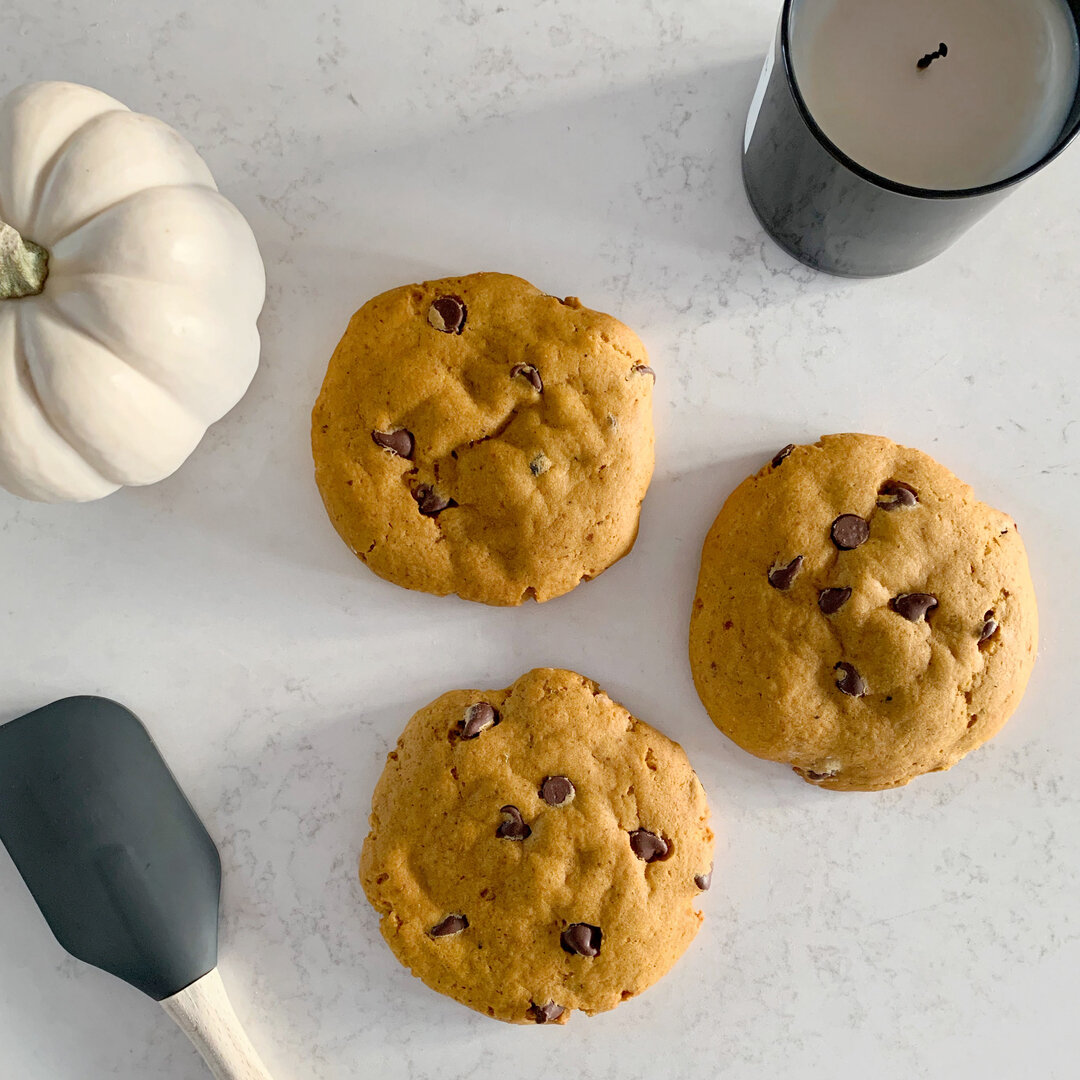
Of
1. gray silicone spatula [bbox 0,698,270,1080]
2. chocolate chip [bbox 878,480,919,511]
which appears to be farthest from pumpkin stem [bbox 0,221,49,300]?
chocolate chip [bbox 878,480,919,511]

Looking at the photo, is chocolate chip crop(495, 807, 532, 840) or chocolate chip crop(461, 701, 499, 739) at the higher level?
chocolate chip crop(461, 701, 499, 739)

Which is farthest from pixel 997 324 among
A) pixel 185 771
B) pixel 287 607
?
pixel 185 771

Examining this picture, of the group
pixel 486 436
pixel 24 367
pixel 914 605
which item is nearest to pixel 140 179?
pixel 24 367

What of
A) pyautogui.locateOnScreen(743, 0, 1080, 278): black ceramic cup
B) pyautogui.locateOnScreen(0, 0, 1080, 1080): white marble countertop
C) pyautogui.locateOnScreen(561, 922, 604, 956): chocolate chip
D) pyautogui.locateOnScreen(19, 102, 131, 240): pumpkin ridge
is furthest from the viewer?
pyautogui.locateOnScreen(0, 0, 1080, 1080): white marble countertop

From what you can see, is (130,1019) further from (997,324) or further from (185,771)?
(997,324)

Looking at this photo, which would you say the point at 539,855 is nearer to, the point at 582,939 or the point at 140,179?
the point at 582,939

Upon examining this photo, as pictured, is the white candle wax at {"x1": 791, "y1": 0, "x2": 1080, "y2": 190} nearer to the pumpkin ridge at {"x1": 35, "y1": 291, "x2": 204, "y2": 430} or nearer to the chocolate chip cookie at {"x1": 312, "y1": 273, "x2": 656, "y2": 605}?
the chocolate chip cookie at {"x1": 312, "y1": 273, "x2": 656, "y2": 605}
